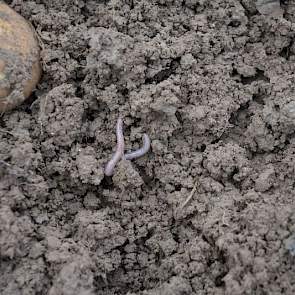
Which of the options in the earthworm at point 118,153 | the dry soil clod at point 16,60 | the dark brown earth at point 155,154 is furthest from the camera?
the earthworm at point 118,153

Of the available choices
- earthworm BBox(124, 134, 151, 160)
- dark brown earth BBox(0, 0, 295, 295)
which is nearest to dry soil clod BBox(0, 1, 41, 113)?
dark brown earth BBox(0, 0, 295, 295)

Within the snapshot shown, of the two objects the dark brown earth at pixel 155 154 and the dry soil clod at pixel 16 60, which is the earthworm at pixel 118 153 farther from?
the dry soil clod at pixel 16 60

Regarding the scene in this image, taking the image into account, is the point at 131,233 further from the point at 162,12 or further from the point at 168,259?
the point at 162,12

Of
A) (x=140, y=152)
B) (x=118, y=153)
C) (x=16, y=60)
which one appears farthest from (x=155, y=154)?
(x=16, y=60)

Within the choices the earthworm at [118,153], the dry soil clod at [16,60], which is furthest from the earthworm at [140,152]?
the dry soil clod at [16,60]

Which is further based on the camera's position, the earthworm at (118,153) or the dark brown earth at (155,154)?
the earthworm at (118,153)

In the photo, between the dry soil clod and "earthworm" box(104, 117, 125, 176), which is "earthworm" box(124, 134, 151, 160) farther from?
the dry soil clod

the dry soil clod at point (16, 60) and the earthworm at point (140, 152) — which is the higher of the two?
the dry soil clod at point (16, 60)
